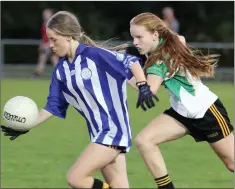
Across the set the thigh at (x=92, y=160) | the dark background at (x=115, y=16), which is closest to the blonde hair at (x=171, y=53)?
the thigh at (x=92, y=160)

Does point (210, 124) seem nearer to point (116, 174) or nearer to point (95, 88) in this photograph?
point (116, 174)

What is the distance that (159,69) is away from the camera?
6777mm

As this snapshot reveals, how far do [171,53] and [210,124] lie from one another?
687 millimetres

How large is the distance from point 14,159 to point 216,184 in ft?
9.25

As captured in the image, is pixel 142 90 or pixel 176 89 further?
pixel 176 89

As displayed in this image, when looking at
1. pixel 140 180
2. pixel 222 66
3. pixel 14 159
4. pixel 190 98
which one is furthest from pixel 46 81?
pixel 190 98

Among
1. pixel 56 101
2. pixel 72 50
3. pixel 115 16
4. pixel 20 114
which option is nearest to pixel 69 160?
pixel 56 101

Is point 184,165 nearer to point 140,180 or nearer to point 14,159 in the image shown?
point 140,180

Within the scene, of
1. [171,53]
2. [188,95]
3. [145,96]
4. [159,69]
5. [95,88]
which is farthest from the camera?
[188,95]

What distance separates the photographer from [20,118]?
262 inches

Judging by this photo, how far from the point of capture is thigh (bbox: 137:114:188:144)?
7.13 m

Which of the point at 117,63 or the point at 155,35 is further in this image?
the point at 155,35

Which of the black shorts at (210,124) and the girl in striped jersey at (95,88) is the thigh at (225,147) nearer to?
the black shorts at (210,124)

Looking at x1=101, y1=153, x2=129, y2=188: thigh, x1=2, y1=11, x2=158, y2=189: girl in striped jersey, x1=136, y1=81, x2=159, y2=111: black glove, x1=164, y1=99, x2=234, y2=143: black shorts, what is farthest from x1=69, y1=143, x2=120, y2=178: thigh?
x1=164, y1=99, x2=234, y2=143: black shorts
